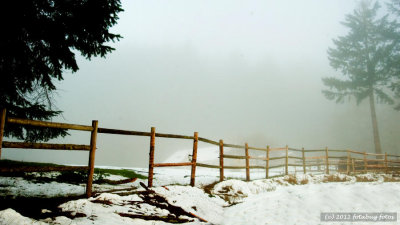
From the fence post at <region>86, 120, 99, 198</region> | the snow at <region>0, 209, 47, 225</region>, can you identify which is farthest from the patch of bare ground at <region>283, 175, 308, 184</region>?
the snow at <region>0, 209, 47, 225</region>

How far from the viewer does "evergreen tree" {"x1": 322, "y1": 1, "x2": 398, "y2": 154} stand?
88.9ft

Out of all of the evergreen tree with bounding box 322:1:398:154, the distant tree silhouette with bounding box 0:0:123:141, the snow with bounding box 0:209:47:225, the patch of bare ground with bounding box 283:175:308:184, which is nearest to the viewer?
the snow with bounding box 0:209:47:225

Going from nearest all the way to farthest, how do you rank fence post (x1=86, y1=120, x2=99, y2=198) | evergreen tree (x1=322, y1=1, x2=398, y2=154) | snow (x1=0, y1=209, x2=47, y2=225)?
snow (x1=0, y1=209, x2=47, y2=225)
fence post (x1=86, y1=120, x2=99, y2=198)
evergreen tree (x1=322, y1=1, x2=398, y2=154)

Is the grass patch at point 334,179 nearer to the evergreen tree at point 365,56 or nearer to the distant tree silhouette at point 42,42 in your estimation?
the distant tree silhouette at point 42,42

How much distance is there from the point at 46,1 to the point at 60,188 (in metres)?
4.62

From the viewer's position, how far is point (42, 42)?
6270 millimetres

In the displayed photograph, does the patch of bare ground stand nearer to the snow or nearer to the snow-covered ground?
the snow-covered ground

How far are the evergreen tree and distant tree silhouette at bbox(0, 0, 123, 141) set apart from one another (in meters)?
29.8

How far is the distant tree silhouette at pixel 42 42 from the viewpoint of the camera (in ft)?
17.6

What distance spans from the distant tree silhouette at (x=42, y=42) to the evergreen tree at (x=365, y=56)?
2982 centimetres

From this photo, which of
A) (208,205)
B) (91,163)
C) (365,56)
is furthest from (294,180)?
(365,56)

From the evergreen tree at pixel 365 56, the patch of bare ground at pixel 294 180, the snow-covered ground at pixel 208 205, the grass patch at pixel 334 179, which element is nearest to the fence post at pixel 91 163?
the snow-covered ground at pixel 208 205

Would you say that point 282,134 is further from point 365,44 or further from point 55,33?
point 55,33

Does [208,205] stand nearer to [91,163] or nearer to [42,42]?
[91,163]
